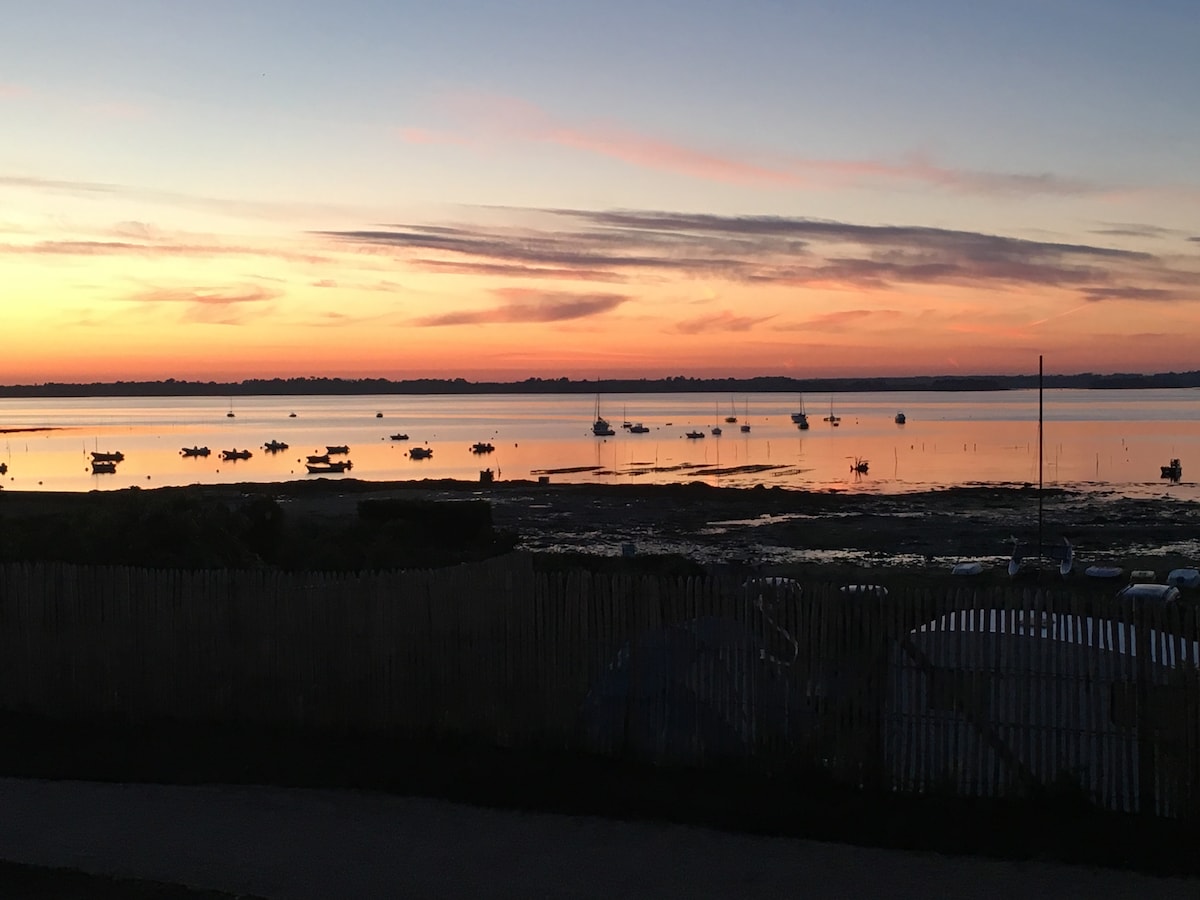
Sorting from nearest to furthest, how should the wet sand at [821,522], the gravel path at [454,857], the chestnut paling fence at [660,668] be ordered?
the gravel path at [454,857] → the chestnut paling fence at [660,668] → the wet sand at [821,522]

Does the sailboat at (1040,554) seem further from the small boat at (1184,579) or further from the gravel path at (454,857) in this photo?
the gravel path at (454,857)

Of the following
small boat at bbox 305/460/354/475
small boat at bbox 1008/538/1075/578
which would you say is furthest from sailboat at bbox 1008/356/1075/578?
small boat at bbox 305/460/354/475

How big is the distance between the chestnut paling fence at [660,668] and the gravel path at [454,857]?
144 centimetres

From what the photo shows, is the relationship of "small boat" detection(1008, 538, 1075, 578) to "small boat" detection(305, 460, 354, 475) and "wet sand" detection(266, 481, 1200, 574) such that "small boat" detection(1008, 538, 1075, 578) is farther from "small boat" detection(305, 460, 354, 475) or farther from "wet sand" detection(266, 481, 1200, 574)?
"small boat" detection(305, 460, 354, 475)

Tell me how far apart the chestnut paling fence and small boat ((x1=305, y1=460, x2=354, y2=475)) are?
89.2 meters

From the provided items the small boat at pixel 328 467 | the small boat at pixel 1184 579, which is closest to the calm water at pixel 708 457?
the small boat at pixel 328 467

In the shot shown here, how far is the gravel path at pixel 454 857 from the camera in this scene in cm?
861

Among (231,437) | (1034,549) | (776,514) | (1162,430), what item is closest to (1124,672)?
(1034,549)

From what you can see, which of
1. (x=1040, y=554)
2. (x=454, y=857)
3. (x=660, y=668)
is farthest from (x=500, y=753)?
(x=1040, y=554)

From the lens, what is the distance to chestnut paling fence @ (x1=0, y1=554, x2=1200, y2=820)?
10086mm

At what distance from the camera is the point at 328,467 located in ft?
344

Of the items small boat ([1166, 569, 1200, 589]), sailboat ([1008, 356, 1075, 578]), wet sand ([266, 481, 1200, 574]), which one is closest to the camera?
small boat ([1166, 569, 1200, 589])

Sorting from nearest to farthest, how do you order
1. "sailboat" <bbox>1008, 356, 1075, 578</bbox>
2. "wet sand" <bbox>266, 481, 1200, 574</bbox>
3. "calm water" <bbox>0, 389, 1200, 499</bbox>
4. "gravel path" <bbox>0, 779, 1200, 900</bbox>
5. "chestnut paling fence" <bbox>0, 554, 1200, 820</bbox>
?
1. "gravel path" <bbox>0, 779, 1200, 900</bbox>
2. "chestnut paling fence" <bbox>0, 554, 1200, 820</bbox>
3. "sailboat" <bbox>1008, 356, 1075, 578</bbox>
4. "wet sand" <bbox>266, 481, 1200, 574</bbox>
5. "calm water" <bbox>0, 389, 1200, 499</bbox>

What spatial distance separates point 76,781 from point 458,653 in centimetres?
366
